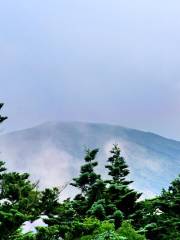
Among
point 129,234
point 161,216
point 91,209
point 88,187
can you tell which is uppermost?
point 88,187

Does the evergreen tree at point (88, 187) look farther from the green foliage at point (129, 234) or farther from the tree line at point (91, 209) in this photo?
the green foliage at point (129, 234)

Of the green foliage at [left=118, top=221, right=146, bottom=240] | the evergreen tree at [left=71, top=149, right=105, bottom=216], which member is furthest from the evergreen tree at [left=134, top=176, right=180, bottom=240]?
the green foliage at [left=118, top=221, right=146, bottom=240]

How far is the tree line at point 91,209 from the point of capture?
2486cm

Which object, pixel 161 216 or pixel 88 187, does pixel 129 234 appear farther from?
pixel 161 216

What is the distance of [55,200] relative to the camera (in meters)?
26.1

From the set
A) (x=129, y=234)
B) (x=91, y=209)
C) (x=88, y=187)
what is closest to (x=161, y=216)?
(x=88, y=187)

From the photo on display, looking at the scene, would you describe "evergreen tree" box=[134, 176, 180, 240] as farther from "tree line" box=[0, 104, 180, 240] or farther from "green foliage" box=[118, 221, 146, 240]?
"green foliage" box=[118, 221, 146, 240]

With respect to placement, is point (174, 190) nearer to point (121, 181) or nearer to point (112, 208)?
point (121, 181)

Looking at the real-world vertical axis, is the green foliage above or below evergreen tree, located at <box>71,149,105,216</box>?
below

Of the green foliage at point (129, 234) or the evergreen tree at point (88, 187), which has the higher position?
the evergreen tree at point (88, 187)

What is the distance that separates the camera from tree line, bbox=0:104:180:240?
24.9 m

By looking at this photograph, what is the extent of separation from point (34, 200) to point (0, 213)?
2.77 meters

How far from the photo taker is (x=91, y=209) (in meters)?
38.5

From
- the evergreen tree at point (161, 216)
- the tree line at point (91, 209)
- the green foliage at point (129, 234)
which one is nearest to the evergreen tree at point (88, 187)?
the tree line at point (91, 209)
